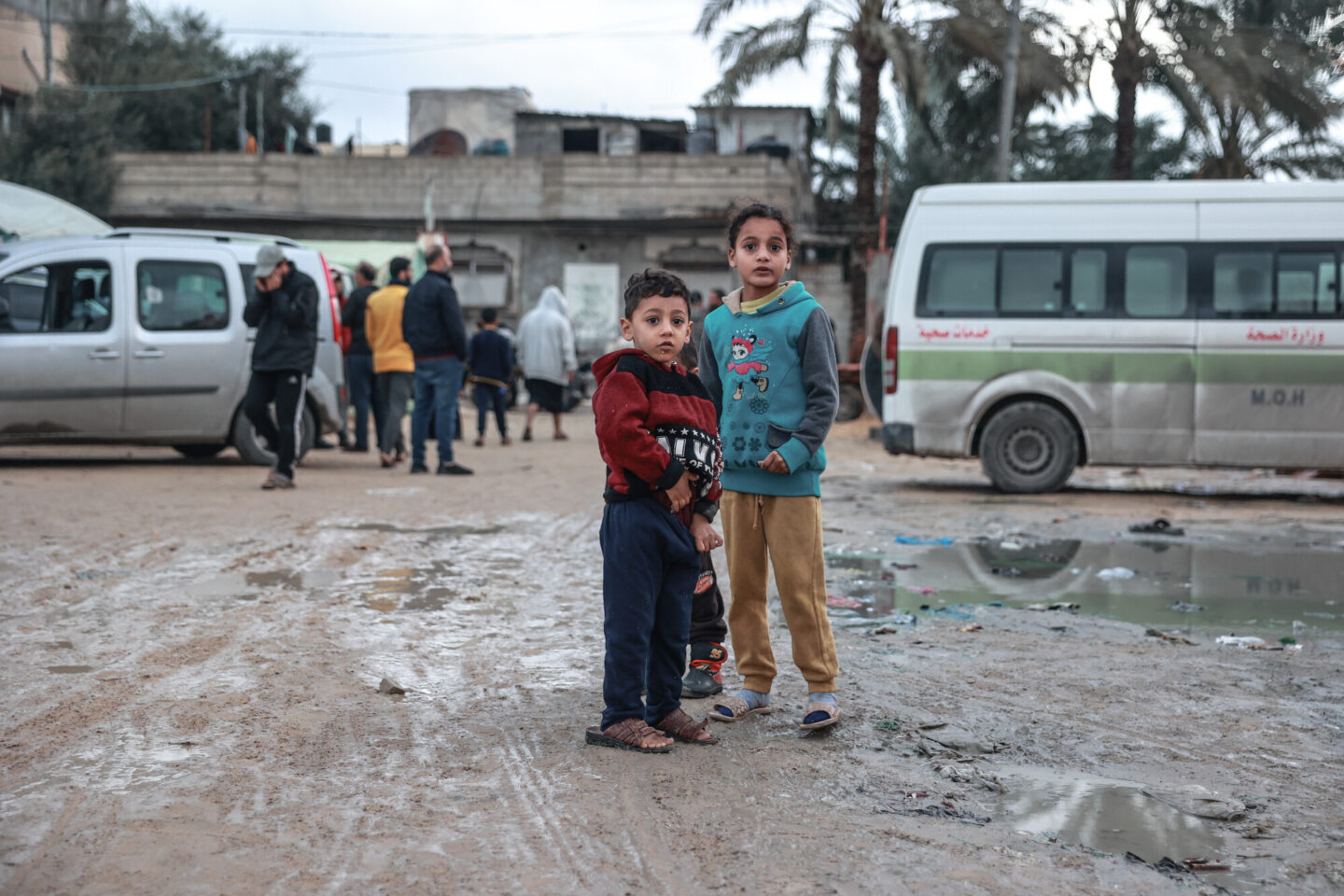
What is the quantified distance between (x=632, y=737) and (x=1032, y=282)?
818 centimetres

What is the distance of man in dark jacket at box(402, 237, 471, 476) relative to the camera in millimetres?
11367

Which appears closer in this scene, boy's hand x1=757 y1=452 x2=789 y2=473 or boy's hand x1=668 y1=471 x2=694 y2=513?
boy's hand x1=668 y1=471 x2=694 y2=513

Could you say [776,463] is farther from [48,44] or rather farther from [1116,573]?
[48,44]

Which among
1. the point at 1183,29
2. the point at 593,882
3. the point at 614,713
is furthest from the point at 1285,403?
the point at 1183,29

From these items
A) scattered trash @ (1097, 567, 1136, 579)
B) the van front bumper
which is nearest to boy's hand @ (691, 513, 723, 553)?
scattered trash @ (1097, 567, 1136, 579)

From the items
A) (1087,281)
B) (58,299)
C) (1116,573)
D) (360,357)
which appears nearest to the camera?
(1116,573)

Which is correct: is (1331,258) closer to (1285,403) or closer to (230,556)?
(1285,403)

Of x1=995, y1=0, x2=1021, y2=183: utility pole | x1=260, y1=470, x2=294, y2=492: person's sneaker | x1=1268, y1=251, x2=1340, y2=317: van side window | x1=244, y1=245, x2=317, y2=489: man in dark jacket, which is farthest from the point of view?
x1=995, y1=0, x2=1021, y2=183: utility pole

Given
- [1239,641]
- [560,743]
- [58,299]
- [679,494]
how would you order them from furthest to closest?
[58,299], [1239,641], [560,743], [679,494]

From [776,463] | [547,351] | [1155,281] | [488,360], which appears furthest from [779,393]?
[547,351]

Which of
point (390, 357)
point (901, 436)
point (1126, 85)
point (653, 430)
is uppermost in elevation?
point (1126, 85)

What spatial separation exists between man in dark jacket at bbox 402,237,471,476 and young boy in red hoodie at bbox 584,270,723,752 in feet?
25.6

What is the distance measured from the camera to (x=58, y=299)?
439 inches

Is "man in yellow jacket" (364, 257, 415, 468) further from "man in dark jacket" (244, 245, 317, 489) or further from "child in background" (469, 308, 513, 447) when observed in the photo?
"child in background" (469, 308, 513, 447)
